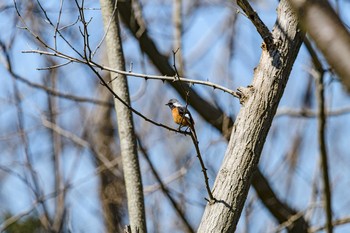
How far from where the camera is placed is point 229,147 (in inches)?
91.9

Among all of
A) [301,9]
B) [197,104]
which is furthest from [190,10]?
[301,9]

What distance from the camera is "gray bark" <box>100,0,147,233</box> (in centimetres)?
292

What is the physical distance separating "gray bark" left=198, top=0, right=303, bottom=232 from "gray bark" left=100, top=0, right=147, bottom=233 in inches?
27.1

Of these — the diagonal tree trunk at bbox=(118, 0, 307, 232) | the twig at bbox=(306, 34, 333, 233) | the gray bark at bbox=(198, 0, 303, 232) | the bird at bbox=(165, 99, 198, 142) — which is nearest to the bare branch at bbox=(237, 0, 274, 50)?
the gray bark at bbox=(198, 0, 303, 232)

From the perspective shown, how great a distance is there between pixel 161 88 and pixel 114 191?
5.39 ft

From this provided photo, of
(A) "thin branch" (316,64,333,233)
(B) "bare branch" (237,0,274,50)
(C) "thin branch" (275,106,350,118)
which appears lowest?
(A) "thin branch" (316,64,333,233)

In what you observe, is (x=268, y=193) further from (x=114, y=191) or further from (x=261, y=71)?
(x=114, y=191)

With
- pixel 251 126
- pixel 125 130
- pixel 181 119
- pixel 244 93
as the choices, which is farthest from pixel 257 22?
pixel 125 130

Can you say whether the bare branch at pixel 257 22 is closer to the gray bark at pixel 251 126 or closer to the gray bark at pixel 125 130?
the gray bark at pixel 251 126

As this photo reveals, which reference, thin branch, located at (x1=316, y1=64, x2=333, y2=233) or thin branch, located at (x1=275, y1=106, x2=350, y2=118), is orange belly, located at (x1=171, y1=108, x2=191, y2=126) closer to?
thin branch, located at (x1=316, y1=64, x2=333, y2=233)

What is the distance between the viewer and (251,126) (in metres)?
2.29

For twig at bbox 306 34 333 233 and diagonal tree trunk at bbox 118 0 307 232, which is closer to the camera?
twig at bbox 306 34 333 233

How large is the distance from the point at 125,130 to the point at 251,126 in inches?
37.9

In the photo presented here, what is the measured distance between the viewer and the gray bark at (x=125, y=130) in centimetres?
292
